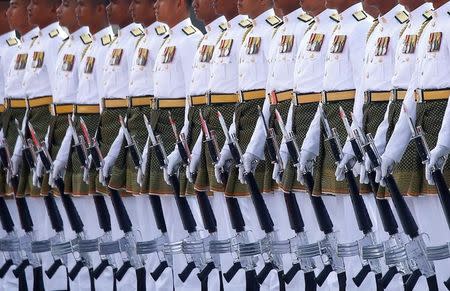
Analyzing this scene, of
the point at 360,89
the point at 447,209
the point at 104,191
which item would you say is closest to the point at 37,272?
the point at 104,191

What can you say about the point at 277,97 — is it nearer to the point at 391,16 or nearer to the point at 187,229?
the point at 391,16

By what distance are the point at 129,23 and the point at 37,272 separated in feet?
8.02

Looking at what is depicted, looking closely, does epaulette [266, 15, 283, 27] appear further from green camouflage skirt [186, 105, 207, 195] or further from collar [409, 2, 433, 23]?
collar [409, 2, 433, 23]

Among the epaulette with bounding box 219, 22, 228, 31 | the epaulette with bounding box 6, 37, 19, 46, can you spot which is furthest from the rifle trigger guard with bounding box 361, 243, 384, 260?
the epaulette with bounding box 6, 37, 19, 46

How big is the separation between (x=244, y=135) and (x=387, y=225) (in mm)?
1998

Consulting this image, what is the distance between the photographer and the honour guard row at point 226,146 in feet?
36.7

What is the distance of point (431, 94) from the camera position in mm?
10930

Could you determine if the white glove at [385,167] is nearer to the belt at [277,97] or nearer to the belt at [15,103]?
the belt at [277,97]

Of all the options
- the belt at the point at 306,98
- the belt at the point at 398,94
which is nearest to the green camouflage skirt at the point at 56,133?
the belt at the point at 306,98

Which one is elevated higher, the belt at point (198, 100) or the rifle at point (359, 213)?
the belt at point (198, 100)

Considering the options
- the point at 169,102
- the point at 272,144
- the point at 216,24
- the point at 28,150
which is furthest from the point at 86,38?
the point at 272,144

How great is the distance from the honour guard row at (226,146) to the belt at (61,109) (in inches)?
0.7

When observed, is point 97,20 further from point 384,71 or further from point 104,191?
point 384,71

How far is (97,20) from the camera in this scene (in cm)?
1523
